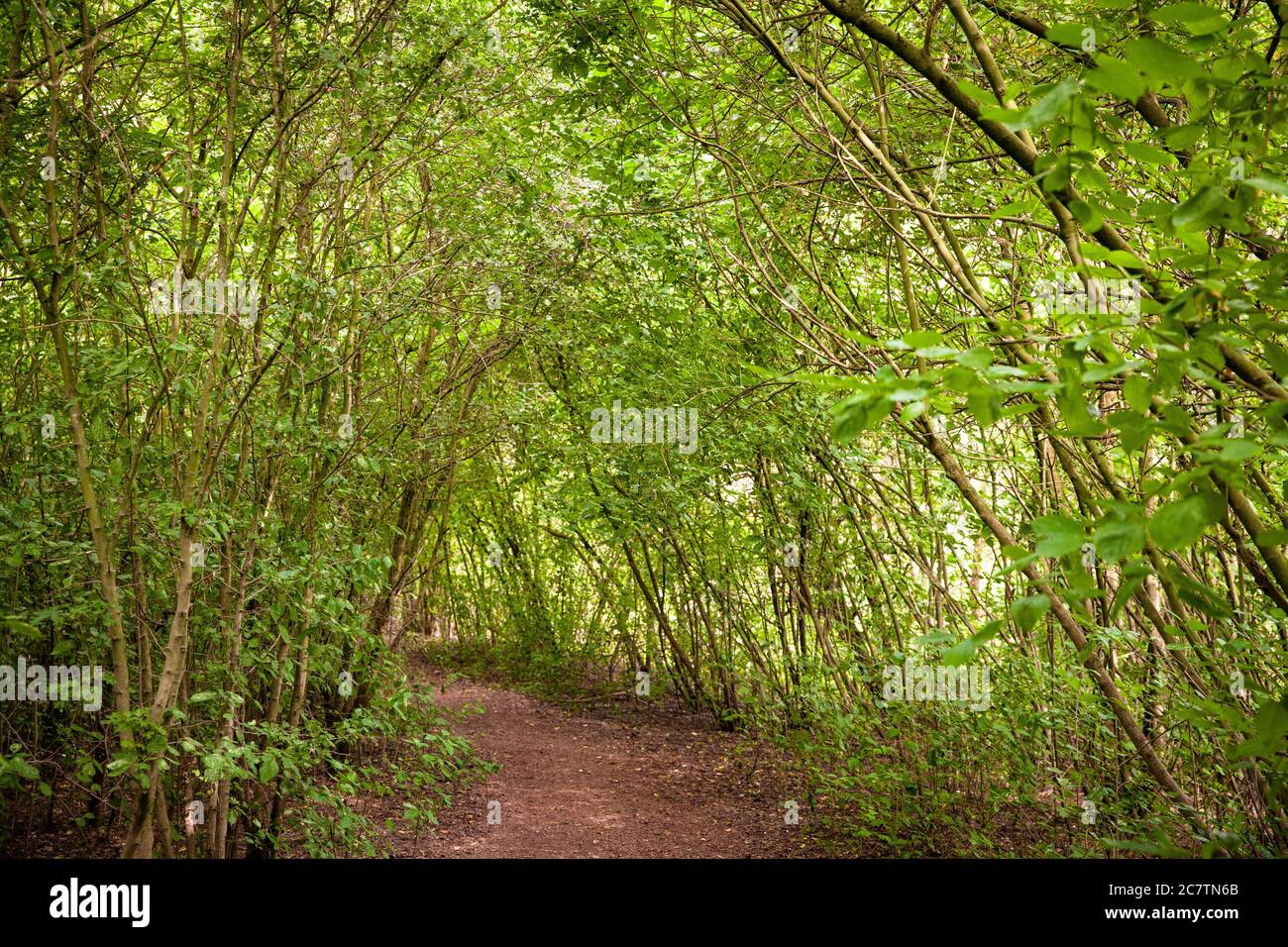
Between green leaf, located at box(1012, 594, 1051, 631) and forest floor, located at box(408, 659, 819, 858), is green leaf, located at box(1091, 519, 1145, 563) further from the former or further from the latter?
forest floor, located at box(408, 659, 819, 858)

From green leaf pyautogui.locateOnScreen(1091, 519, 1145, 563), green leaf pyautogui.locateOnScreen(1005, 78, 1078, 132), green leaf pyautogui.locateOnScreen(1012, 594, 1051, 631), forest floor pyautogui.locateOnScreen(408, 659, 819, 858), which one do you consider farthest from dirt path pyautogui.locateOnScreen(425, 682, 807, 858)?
green leaf pyautogui.locateOnScreen(1005, 78, 1078, 132)

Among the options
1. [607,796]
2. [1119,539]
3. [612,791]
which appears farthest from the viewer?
[612,791]

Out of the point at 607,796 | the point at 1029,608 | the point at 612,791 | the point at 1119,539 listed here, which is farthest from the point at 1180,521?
the point at 612,791

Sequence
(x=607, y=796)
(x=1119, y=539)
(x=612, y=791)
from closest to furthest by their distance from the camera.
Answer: (x=1119, y=539)
(x=607, y=796)
(x=612, y=791)

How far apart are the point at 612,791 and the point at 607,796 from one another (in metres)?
0.12

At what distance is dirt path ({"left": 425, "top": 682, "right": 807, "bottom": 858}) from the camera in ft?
17.3

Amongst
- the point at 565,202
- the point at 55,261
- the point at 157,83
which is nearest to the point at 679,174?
the point at 565,202

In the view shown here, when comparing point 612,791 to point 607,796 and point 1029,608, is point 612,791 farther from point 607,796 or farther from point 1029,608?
point 1029,608

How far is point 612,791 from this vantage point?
20.8 feet

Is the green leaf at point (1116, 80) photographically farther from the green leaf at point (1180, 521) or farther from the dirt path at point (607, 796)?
the dirt path at point (607, 796)

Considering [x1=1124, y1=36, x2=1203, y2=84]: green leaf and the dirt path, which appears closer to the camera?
[x1=1124, y1=36, x2=1203, y2=84]: green leaf

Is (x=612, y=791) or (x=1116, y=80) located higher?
(x=1116, y=80)
